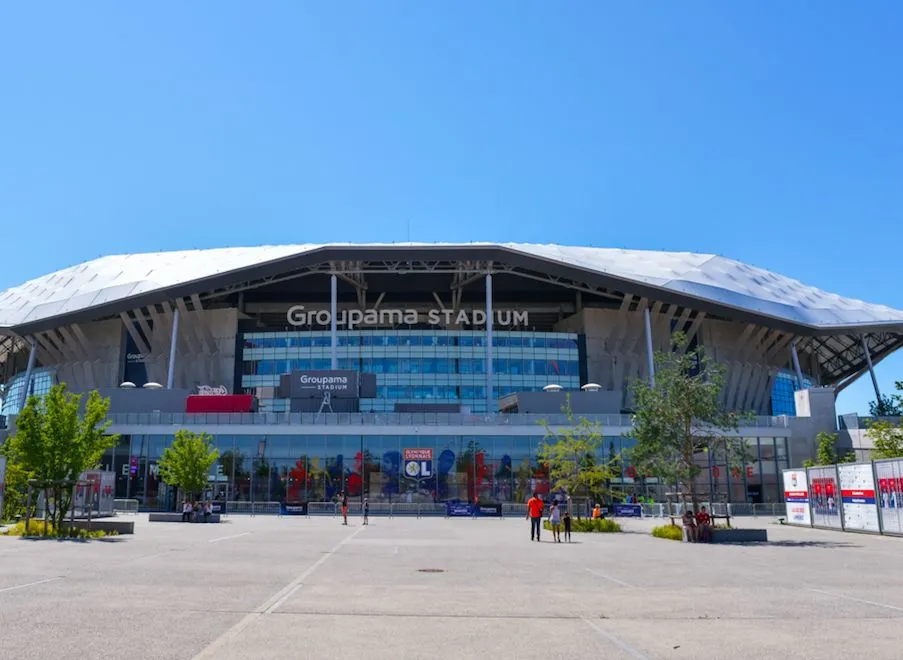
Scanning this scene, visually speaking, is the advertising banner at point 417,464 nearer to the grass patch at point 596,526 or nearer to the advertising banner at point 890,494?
the grass patch at point 596,526

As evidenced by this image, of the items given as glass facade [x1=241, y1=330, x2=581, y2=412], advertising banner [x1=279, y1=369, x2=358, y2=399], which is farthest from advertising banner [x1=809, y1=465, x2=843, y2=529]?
glass facade [x1=241, y1=330, x2=581, y2=412]

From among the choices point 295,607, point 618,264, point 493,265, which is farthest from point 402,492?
point 295,607

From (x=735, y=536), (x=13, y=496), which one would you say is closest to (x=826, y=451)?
(x=735, y=536)

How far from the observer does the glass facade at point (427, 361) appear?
7775 cm

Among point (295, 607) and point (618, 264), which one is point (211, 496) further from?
point (295, 607)

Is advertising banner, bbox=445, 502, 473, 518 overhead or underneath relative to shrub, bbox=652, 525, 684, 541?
underneath

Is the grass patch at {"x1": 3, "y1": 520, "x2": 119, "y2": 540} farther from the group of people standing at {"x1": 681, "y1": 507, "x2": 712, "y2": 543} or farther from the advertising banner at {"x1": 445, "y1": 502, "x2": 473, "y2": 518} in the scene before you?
the advertising banner at {"x1": 445, "y1": 502, "x2": 473, "y2": 518}

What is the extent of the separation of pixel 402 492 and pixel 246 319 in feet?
113

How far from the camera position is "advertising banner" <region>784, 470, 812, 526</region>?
3633 cm

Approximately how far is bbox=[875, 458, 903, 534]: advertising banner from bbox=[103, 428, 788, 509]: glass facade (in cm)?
2771

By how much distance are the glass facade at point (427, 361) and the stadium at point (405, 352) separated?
0.19 meters

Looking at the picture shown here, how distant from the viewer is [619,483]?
57.8 m

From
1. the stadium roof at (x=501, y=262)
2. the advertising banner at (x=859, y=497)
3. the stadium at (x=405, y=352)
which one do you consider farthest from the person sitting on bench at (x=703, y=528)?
the stadium roof at (x=501, y=262)

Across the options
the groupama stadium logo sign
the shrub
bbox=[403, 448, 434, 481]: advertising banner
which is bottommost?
the shrub
